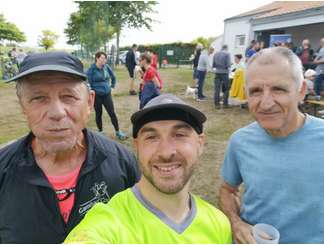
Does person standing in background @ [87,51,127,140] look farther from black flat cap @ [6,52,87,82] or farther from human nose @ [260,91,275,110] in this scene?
human nose @ [260,91,275,110]

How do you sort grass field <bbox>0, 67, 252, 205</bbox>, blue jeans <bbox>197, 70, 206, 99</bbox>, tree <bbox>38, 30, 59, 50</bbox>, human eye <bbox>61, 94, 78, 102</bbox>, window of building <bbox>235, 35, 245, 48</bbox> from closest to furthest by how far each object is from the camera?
human eye <bbox>61, 94, 78, 102</bbox>
grass field <bbox>0, 67, 252, 205</bbox>
blue jeans <bbox>197, 70, 206, 99</bbox>
window of building <bbox>235, 35, 245, 48</bbox>
tree <bbox>38, 30, 59, 50</bbox>

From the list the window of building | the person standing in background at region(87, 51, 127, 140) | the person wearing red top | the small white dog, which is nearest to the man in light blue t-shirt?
the person standing in background at region(87, 51, 127, 140)

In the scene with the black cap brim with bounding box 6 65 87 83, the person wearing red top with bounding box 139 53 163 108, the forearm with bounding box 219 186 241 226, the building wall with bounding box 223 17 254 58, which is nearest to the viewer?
the black cap brim with bounding box 6 65 87 83

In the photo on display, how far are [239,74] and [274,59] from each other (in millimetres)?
8318

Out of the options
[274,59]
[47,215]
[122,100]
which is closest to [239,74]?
[122,100]

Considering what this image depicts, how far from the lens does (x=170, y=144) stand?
1432mm

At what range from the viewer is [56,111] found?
1.61 metres

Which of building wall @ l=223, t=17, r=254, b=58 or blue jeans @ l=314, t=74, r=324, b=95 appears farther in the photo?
building wall @ l=223, t=17, r=254, b=58

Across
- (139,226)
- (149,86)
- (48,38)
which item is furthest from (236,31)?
(48,38)

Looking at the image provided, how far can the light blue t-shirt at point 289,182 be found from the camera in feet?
5.29

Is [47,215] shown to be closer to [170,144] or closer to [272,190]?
[170,144]

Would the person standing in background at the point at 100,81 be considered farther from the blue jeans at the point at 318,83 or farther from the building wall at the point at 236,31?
the building wall at the point at 236,31

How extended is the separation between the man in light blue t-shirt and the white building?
14.4 meters

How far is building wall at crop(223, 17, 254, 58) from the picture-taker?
2066 centimetres
